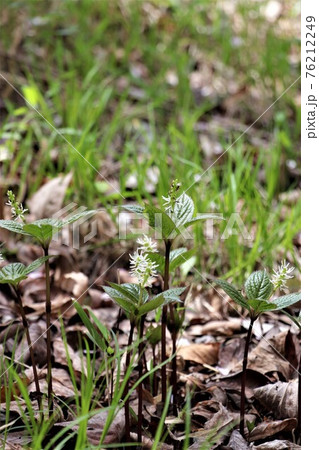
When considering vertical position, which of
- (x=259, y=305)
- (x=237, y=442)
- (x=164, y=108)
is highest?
(x=164, y=108)

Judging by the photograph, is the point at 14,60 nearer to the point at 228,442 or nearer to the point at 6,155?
the point at 6,155

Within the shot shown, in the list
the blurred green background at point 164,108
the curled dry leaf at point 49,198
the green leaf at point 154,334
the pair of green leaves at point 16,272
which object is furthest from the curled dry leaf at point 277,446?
the curled dry leaf at point 49,198

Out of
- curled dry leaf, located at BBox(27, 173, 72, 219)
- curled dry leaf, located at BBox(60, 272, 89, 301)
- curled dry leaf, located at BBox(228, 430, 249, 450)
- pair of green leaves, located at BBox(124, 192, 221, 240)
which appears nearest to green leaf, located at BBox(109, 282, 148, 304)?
pair of green leaves, located at BBox(124, 192, 221, 240)

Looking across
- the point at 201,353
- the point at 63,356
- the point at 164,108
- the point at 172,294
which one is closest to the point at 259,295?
the point at 172,294

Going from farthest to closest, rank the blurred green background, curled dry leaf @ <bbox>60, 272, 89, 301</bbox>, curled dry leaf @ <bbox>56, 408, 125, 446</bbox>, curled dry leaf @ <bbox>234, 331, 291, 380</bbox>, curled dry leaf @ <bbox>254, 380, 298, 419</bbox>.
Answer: the blurred green background, curled dry leaf @ <bbox>60, 272, 89, 301</bbox>, curled dry leaf @ <bbox>234, 331, 291, 380</bbox>, curled dry leaf @ <bbox>254, 380, 298, 419</bbox>, curled dry leaf @ <bbox>56, 408, 125, 446</bbox>

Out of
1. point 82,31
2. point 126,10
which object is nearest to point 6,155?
point 82,31

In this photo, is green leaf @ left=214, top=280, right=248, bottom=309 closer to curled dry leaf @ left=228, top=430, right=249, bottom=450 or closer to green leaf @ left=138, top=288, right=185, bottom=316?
green leaf @ left=138, top=288, right=185, bottom=316

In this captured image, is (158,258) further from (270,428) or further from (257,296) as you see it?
(270,428)
